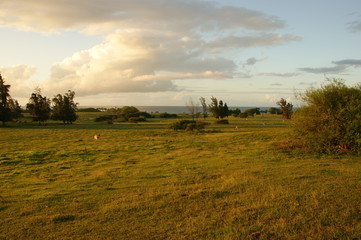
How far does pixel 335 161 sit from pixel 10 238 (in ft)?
59.3

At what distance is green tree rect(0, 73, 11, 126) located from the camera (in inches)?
2260

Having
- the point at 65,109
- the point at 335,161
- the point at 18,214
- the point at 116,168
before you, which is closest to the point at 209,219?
the point at 18,214

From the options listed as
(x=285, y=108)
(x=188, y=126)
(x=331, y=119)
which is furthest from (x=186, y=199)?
(x=285, y=108)

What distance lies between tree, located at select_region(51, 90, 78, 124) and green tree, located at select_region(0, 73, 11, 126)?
457 inches

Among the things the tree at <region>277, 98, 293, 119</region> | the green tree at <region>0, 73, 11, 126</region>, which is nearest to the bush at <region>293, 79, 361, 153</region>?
the tree at <region>277, 98, 293, 119</region>

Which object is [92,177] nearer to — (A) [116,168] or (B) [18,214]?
(A) [116,168]

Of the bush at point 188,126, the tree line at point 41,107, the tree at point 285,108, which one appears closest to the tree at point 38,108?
the tree line at point 41,107

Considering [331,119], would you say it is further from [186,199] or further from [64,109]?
[64,109]

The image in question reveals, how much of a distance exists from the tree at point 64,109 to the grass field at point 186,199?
2081 inches

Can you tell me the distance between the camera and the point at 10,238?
24.9ft

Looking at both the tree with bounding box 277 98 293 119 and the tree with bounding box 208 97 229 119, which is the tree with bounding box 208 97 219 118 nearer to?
the tree with bounding box 208 97 229 119

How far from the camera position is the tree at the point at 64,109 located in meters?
69.2

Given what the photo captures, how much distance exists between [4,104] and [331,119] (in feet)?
214

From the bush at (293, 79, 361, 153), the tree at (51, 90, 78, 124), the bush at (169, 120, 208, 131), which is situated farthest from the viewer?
the tree at (51, 90, 78, 124)
